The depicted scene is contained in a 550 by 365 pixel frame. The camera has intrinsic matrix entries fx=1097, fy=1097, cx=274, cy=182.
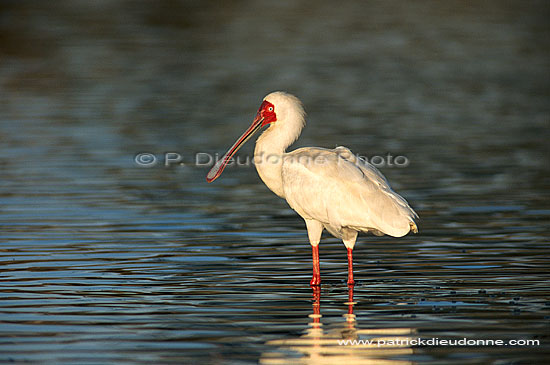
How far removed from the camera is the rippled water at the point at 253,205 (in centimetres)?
1060

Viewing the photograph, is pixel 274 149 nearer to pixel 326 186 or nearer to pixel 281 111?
pixel 281 111

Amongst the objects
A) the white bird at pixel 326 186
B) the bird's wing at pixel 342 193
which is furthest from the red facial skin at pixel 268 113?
the bird's wing at pixel 342 193

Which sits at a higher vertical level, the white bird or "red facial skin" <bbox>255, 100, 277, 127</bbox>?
"red facial skin" <bbox>255, 100, 277, 127</bbox>

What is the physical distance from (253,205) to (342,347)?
8397 millimetres

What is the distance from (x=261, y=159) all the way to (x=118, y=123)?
47.6ft

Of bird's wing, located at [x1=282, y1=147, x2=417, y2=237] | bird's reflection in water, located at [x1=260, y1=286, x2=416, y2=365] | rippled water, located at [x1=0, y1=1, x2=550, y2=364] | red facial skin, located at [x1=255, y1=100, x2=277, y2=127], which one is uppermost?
red facial skin, located at [x1=255, y1=100, x2=277, y2=127]

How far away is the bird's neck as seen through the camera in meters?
13.6

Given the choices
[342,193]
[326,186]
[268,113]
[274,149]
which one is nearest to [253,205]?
[268,113]

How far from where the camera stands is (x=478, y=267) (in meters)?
13.2

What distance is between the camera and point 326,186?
12.9 metres

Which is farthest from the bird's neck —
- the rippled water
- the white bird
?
the rippled water

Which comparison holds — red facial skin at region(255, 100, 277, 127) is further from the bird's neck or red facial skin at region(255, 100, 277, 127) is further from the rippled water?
the rippled water

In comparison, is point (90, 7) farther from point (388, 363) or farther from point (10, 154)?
point (388, 363)

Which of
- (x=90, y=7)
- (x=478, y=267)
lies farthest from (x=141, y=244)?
(x=90, y=7)
